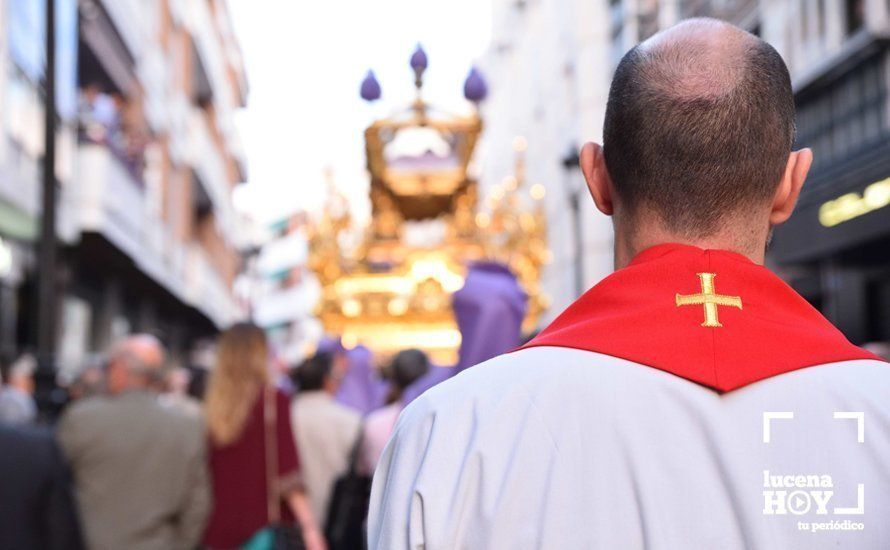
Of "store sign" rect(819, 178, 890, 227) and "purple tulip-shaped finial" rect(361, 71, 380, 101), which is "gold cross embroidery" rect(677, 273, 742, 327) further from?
"purple tulip-shaped finial" rect(361, 71, 380, 101)

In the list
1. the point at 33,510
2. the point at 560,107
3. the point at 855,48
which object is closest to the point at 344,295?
the point at 855,48

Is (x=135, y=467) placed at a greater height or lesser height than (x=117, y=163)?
lesser

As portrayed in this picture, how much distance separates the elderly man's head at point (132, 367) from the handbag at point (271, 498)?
566 millimetres

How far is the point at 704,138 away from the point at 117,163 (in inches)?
752

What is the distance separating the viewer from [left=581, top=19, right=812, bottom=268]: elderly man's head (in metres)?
1.71

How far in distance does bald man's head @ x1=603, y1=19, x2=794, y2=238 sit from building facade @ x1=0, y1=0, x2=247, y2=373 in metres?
10.2

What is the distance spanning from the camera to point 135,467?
5.64 meters

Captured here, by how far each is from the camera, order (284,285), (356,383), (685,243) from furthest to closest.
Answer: (284,285)
(356,383)
(685,243)

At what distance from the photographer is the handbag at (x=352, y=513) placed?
22.3 ft

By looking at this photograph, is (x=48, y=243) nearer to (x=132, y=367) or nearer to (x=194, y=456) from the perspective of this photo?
(x=132, y=367)

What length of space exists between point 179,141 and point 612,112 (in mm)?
28658

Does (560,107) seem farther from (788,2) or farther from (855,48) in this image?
(855,48)

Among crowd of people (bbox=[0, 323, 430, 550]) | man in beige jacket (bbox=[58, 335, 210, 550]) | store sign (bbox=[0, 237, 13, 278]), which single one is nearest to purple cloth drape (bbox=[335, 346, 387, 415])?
crowd of people (bbox=[0, 323, 430, 550])

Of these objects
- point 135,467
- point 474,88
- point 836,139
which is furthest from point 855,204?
point 135,467
